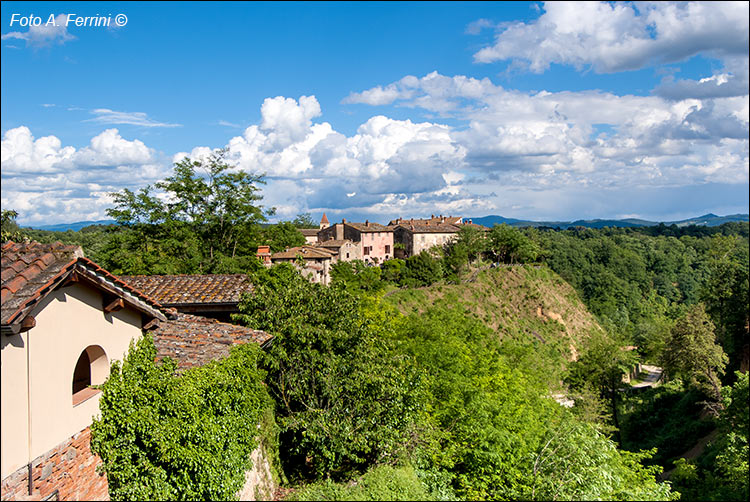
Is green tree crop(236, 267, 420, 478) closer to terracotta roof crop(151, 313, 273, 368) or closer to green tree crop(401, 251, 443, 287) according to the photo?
terracotta roof crop(151, 313, 273, 368)

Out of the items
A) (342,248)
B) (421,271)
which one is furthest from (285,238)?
(421,271)

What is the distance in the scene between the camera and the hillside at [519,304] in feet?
162

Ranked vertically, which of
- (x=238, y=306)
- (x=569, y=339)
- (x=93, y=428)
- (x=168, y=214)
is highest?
(x=168, y=214)

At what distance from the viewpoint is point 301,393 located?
38.7ft

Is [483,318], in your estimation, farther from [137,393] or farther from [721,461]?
[137,393]

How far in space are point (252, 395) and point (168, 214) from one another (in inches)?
986

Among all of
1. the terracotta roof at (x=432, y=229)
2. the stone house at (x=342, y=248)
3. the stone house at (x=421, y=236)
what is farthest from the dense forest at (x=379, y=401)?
the terracotta roof at (x=432, y=229)

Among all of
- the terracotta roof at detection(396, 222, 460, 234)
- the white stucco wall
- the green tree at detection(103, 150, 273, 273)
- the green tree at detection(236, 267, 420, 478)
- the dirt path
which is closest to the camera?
the white stucco wall

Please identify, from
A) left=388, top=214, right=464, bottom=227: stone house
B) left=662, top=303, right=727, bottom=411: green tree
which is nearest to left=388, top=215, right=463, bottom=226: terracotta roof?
left=388, top=214, right=464, bottom=227: stone house

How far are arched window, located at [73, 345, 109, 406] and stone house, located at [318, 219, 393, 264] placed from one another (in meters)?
64.4

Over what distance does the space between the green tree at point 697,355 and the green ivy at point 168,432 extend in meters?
36.5

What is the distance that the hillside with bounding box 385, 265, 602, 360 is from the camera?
4947 centimetres

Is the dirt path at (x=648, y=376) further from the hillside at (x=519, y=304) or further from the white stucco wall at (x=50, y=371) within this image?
the white stucco wall at (x=50, y=371)

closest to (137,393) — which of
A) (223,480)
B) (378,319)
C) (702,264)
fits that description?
(223,480)
